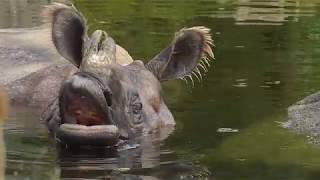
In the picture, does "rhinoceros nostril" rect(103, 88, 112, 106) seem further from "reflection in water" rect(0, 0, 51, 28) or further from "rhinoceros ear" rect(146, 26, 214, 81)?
"reflection in water" rect(0, 0, 51, 28)

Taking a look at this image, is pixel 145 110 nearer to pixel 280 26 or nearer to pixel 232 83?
pixel 232 83

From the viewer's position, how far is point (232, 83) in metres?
6.82

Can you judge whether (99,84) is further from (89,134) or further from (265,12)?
(265,12)

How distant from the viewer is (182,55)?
5430 millimetres

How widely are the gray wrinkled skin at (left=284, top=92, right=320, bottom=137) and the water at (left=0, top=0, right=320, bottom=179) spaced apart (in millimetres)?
80

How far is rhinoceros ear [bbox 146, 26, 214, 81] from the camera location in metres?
5.40

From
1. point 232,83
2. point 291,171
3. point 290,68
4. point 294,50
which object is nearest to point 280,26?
point 294,50

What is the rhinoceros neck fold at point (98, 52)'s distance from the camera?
14.7 feet

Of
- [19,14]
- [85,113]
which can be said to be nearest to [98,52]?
[85,113]

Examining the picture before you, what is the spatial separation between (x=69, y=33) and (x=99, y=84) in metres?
0.91

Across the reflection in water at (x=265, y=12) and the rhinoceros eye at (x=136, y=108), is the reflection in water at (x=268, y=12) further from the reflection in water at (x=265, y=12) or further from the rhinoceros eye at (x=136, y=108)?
the rhinoceros eye at (x=136, y=108)

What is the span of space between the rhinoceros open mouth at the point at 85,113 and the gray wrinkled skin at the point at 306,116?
1.28 metres

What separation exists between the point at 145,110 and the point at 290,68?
118 inches

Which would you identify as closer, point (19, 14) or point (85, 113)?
point (85, 113)
